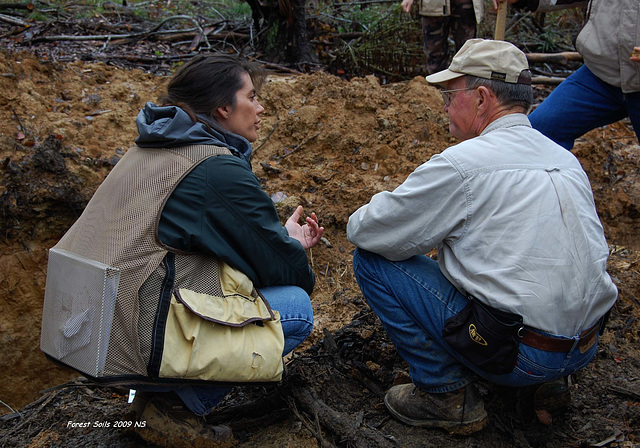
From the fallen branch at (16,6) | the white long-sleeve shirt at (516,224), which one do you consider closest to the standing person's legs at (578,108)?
the white long-sleeve shirt at (516,224)

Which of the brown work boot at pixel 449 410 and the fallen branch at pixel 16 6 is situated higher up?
the fallen branch at pixel 16 6

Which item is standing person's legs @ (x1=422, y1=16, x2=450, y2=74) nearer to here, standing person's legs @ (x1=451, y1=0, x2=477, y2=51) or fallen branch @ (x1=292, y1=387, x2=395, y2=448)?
standing person's legs @ (x1=451, y1=0, x2=477, y2=51)

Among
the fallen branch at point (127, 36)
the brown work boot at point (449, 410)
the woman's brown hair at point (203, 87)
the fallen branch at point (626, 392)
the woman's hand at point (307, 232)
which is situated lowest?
the fallen branch at point (626, 392)

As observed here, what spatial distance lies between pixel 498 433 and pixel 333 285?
1849 mm

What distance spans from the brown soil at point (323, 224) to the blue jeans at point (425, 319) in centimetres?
33

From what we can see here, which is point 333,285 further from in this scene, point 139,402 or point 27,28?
point 27,28

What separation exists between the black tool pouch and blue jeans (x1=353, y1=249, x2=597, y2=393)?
53 mm

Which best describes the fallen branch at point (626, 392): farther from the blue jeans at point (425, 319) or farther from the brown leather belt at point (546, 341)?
the brown leather belt at point (546, 341)

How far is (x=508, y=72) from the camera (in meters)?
2.24

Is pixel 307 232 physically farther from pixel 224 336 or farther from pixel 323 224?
pixel 323 224

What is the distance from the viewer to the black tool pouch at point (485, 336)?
2.09 meters

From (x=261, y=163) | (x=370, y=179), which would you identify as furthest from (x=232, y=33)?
(x=370, y=179)

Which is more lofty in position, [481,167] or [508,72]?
[508,72]

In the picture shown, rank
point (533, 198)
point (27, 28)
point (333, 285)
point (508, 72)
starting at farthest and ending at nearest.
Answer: point (27, 28) → point (333, 285) → point (508, 72) → point (533, 198)
